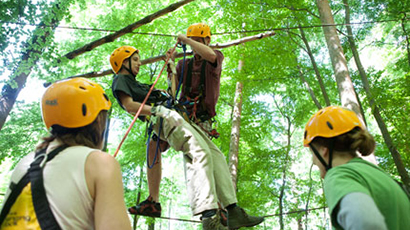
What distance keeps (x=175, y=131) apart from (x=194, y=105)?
1.83 feet

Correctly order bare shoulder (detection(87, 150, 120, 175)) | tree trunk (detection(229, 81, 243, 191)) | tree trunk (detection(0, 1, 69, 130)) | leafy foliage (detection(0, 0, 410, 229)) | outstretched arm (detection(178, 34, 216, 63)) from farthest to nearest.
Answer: tree trunk (detection(229, 81, 243, 191)) < leafy foliage (detection(0, 0, 410, 229)) < tree trunk (detection(0, 1, 69, 130)) < outstretched arm (detection(178, 34, 216, 63)) < bare shoulder (detection(87, 150, 120, 175))

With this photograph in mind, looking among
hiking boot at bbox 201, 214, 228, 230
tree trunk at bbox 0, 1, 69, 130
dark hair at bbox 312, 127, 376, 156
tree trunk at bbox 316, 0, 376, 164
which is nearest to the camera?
dark hair at bbox 312, 127, 376, 156

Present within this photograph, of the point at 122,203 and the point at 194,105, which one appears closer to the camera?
the point at 122,203

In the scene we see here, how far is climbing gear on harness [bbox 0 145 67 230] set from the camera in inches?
49.1

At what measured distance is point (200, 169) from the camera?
3.09m

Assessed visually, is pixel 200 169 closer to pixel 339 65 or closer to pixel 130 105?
pixel 130 105

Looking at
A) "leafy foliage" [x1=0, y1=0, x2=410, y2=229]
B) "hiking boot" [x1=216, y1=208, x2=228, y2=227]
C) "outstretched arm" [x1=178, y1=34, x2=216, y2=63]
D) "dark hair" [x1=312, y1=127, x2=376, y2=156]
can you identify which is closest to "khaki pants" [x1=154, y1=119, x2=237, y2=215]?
"hiking boot" [x1=216, y1=208, x2=228, y2=227]

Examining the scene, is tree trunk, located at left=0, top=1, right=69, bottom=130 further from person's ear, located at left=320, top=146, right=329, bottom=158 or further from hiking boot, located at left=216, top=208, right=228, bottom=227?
person's ear, located at left=320, top=146, right=329, bottom=158

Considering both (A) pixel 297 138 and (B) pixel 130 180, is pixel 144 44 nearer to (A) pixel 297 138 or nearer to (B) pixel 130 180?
(B) pixel 130 180

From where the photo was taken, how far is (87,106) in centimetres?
161

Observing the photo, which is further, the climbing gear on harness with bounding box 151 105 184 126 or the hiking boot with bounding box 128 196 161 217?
the hiking boot with bounding box 128 196 161 217

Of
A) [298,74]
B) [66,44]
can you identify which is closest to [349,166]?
[298,74]

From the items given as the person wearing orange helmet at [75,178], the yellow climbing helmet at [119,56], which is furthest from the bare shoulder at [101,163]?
the yellow climbing helmet at [119,56]

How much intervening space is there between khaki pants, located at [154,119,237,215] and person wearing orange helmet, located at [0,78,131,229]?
1545 mm
